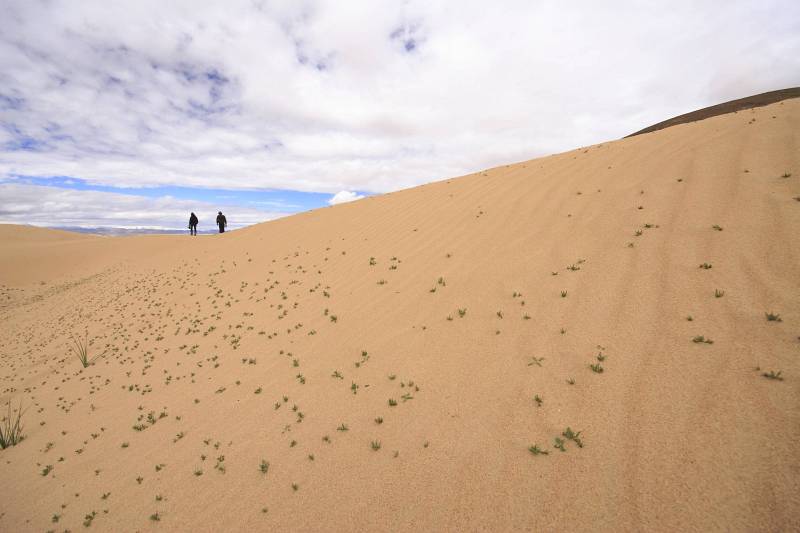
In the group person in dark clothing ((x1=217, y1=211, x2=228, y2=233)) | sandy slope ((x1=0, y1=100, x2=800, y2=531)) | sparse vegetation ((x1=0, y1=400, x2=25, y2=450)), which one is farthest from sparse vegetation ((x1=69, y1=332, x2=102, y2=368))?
person in dark clothing ((x1=217, y1=211, x2=228, y2=233))

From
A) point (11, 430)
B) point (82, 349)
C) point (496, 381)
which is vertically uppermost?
point (496, 381)

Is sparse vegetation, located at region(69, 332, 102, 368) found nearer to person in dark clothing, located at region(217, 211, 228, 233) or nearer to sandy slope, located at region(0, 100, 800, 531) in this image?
sandy slope, located at region(0, 100, 800, 531)

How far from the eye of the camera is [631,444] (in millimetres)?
4043

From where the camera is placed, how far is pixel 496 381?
5.65 metres

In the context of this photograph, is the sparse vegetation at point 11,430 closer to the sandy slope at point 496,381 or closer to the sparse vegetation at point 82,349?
the sandy slope at point 496,381

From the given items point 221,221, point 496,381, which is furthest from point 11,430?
point 221,221

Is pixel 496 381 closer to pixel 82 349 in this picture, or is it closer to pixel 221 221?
pixel 82 349

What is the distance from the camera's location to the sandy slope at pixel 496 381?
153 inches

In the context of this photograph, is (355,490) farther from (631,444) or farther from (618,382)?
(618,382)

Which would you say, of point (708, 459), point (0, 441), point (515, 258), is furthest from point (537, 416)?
point (0, 441)

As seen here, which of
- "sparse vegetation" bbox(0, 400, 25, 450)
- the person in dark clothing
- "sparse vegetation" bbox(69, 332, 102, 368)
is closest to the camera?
"sparse vegetation" bbox(0, 400, 25, 450)

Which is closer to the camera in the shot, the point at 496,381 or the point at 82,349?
the point at 496,381

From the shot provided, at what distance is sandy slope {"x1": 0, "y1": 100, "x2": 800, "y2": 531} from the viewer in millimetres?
3896

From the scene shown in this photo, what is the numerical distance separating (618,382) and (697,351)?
117 centimetres
